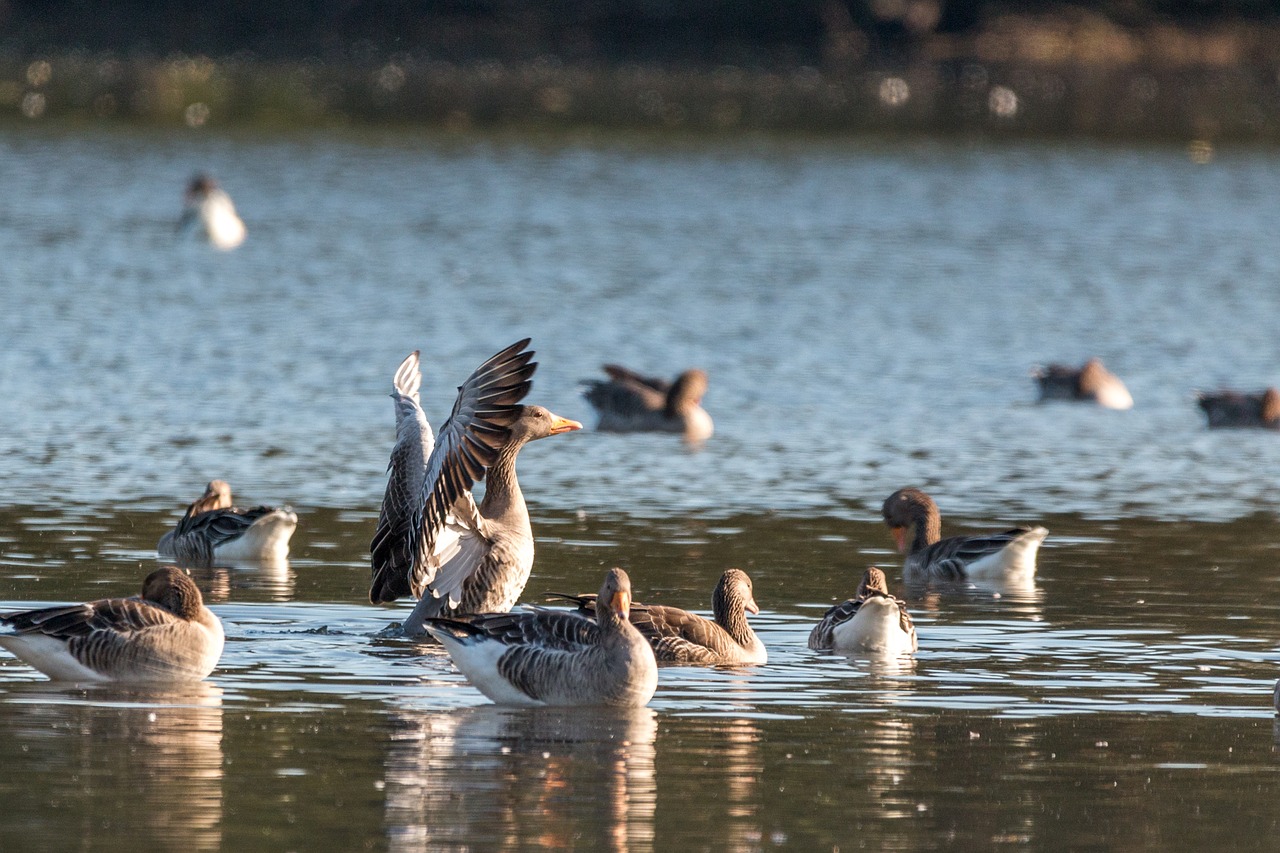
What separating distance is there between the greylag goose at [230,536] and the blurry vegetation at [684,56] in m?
60.1

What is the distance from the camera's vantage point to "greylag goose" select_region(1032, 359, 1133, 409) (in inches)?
985

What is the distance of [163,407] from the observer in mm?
22719

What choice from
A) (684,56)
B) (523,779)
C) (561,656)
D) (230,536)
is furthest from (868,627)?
(684,56)

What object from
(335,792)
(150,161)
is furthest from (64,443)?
(150,161)

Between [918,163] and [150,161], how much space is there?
1870cm

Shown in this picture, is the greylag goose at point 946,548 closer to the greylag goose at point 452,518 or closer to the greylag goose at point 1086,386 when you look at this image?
the greylag goose at point 452,518

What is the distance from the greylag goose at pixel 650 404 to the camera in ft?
74.4

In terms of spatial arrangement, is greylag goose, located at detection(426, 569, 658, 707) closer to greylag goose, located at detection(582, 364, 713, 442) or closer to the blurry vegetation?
greylag goose, located at detection(582, 364, 713, 442)

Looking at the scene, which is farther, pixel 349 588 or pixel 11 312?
pixel 11 312

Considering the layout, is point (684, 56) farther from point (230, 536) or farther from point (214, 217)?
point (230, 536)

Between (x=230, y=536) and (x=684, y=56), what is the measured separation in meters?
88.9

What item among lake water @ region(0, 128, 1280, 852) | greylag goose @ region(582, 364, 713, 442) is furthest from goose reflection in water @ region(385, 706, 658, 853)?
greylag goose @ region(582, 364, 713, 442)

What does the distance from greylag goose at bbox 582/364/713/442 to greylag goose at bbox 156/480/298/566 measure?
7506mm

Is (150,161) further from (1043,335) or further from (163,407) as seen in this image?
(163,407)
